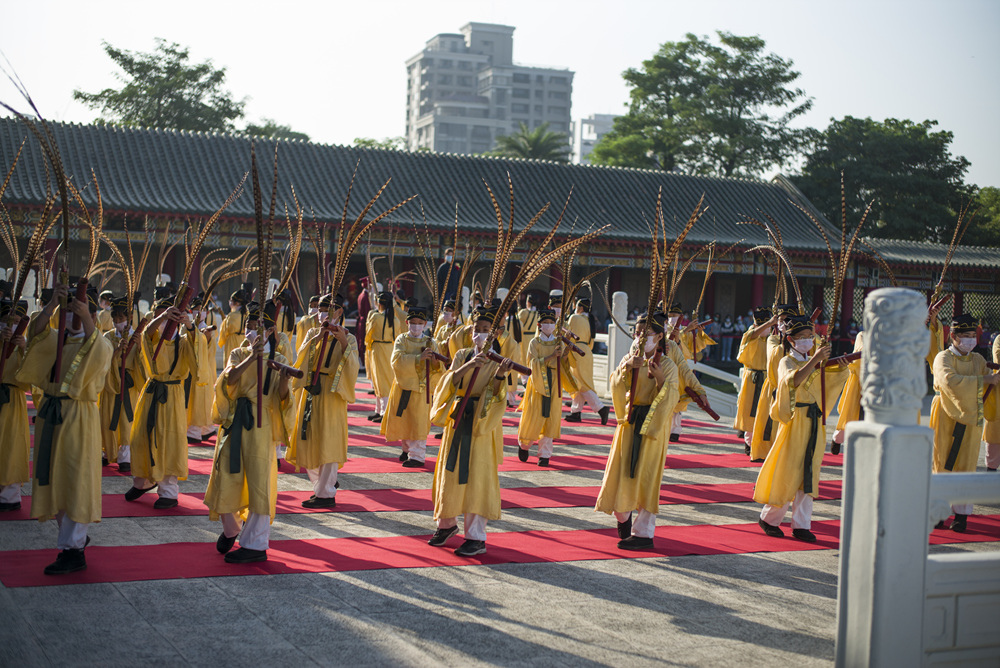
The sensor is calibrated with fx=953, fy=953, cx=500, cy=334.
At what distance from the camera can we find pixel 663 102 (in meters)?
37.7

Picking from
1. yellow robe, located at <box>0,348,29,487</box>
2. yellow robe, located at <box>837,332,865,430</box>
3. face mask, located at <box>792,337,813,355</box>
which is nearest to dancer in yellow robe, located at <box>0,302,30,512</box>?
yellow robe, located at <box>0,348,29,487</box>

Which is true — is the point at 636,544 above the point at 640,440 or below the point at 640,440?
below

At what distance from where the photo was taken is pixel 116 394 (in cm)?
753

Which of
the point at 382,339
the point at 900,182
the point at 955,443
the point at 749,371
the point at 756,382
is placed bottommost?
the point at 955,443

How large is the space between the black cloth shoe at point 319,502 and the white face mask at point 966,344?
505 centimetres

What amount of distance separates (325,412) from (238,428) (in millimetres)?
1669

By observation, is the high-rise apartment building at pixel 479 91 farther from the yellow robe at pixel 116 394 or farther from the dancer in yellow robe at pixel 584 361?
the yellow robe at pixel 116 394

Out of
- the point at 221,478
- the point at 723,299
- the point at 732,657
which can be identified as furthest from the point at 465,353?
the point at 723,299

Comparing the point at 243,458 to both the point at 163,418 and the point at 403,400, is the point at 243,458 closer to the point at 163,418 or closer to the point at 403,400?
the point at 163,418

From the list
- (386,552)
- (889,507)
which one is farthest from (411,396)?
(889,507)

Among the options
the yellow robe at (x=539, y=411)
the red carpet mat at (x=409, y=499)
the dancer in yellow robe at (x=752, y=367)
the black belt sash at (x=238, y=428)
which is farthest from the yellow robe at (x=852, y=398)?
the black belt sash at (x=238, y=428)

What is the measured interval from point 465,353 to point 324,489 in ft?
5.36

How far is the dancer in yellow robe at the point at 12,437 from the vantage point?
639cm

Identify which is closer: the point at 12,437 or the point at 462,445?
the point at 462,445
